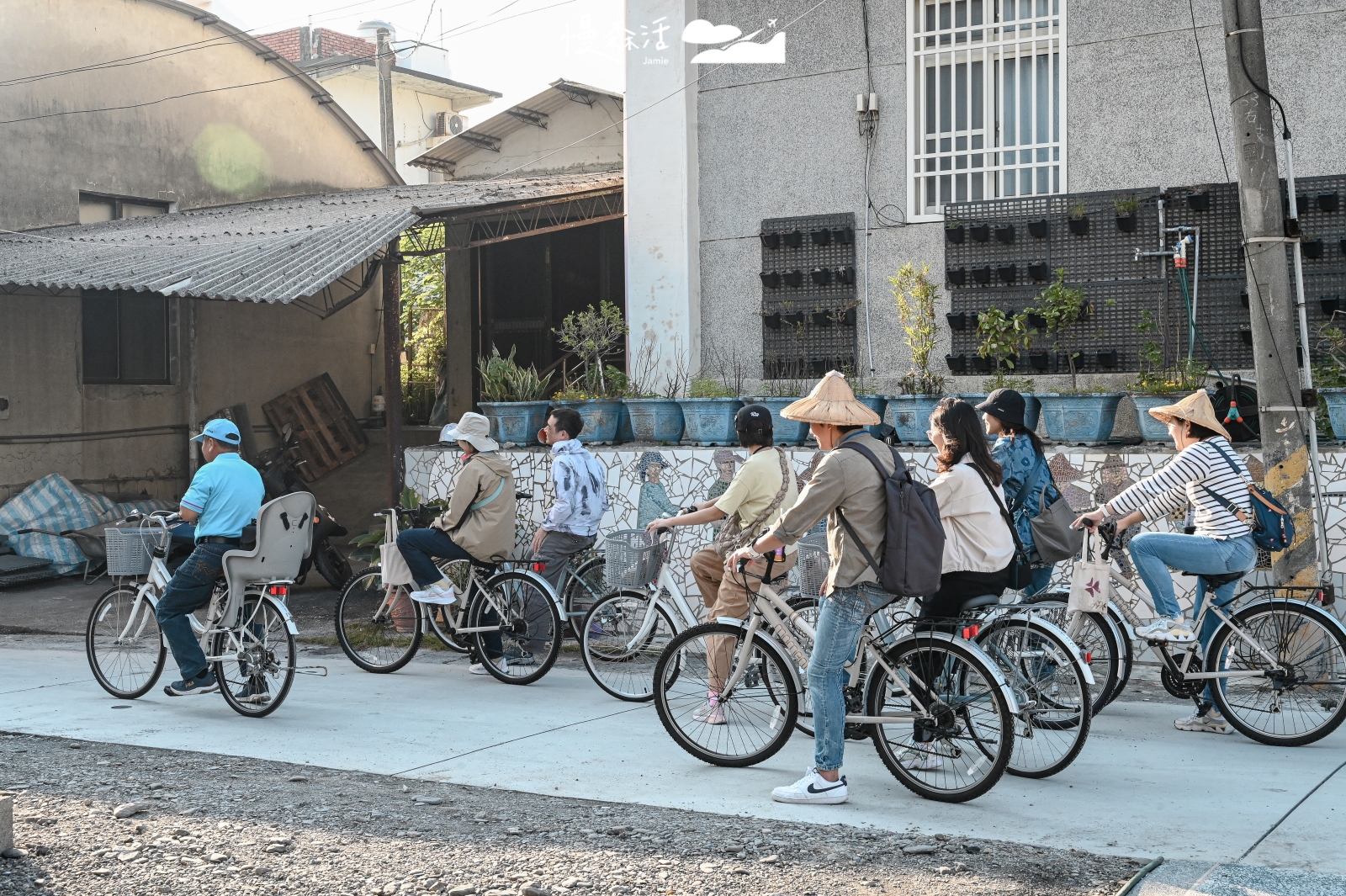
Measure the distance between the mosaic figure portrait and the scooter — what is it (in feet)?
8.45

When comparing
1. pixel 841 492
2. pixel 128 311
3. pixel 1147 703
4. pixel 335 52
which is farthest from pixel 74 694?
pixel 335 52

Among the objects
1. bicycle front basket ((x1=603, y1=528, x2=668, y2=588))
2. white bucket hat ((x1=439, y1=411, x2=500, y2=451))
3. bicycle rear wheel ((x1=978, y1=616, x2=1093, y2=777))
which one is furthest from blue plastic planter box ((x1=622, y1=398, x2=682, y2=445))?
bicycle rear wheel ((x1=978, y1=616, x2=1093, y2=777))

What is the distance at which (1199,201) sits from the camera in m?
10.2

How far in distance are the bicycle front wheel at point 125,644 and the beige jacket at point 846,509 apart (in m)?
4.57

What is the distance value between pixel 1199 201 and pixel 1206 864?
6.79 m

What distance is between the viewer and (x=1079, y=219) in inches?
413

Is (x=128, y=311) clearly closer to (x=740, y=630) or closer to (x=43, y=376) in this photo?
(x=43, y=376)

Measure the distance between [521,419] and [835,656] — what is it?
244 inches

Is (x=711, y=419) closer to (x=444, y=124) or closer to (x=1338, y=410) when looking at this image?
(x=1338, y=410)

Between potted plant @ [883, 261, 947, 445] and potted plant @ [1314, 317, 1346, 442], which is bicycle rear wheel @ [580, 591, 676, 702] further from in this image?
potted plant @ [1314, 317, 1346, 442]

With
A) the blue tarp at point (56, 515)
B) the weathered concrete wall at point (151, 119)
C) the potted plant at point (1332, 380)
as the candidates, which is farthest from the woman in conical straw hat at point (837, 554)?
the weathered concrete wall at point (151, 119)

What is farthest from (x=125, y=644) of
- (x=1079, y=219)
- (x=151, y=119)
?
(x=151, y=119)

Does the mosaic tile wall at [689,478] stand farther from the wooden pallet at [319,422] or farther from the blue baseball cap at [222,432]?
the wooden pallet at [319,422]

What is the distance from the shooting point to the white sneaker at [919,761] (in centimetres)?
575
